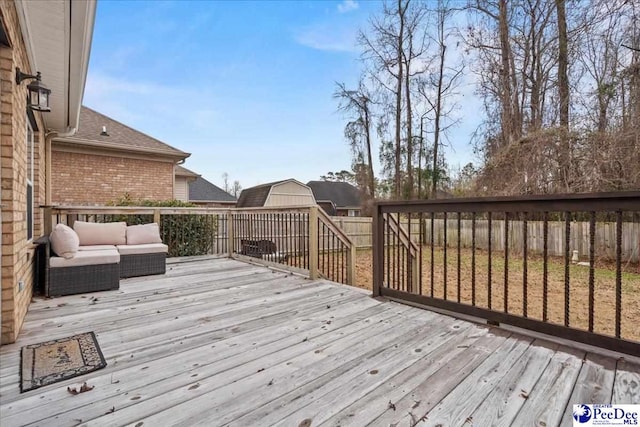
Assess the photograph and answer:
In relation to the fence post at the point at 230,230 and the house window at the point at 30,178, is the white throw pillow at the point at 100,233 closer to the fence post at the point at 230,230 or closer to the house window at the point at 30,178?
the house window at the point at 30,178

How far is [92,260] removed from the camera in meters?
3.64

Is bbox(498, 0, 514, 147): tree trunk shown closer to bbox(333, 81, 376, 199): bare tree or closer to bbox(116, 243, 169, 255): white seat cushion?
bbox(333, 81, 376, 199): bare tree

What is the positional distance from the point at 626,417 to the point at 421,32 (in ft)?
45.0

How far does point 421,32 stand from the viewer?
479 inches

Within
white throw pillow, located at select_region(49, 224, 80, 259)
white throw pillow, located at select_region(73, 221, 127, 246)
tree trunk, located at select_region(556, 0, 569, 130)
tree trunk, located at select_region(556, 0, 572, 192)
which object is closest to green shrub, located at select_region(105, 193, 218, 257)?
white throw pillow, located at select_region(73, 221, 127, 246)

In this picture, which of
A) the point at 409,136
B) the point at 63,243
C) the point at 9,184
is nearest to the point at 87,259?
the point at 63,243

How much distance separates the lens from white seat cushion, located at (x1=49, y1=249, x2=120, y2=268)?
3.48m

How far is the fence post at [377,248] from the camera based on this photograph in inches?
132

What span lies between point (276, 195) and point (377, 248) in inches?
547

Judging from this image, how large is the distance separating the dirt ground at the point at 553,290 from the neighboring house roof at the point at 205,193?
10262 mm

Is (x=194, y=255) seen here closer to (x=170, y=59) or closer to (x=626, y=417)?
(x=170, y=59)

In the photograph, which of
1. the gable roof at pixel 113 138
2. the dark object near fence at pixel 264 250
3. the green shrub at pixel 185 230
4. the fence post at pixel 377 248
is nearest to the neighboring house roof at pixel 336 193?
the gable roof at pixel 113 138

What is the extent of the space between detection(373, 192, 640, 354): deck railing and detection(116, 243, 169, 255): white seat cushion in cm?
330

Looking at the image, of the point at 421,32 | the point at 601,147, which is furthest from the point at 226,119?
the point at 601,147
